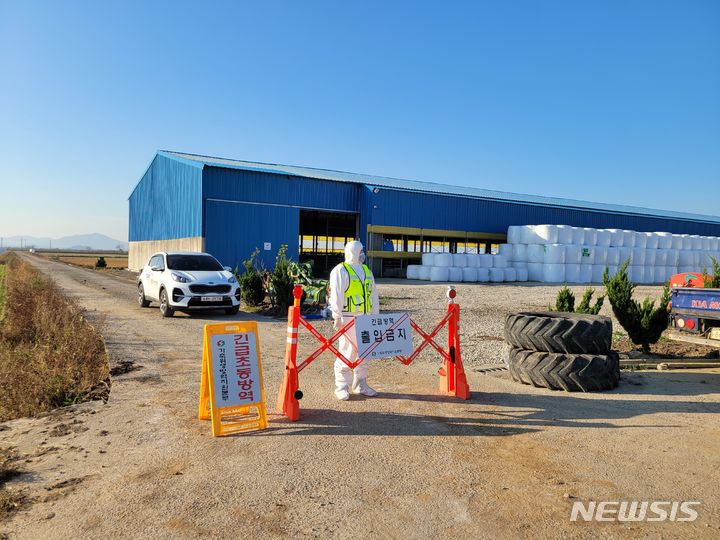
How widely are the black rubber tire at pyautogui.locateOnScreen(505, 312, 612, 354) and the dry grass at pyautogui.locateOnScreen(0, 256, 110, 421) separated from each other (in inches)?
220

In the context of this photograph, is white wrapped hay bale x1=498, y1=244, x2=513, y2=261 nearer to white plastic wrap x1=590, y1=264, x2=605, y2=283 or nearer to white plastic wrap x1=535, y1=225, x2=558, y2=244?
white plastic wrap x1=535, y1=225, x2=558, y2=244

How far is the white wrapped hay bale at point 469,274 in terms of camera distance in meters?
28.9

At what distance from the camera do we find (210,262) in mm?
15133

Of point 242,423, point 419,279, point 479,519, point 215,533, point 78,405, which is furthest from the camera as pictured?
point 419,279

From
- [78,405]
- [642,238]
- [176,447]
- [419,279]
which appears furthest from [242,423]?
[642,238]

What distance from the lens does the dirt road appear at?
3463mm

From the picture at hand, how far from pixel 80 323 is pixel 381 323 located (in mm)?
8054

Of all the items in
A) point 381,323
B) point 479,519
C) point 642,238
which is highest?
point 642,238

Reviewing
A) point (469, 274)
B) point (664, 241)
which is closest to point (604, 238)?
point (664, 241)

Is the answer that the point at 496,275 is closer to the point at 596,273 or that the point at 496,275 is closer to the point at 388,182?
the point at 596,273

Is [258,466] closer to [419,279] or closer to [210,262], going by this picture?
[210,262]

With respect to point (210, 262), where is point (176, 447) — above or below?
below

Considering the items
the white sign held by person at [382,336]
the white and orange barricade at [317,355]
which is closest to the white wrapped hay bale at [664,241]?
the white and orange barricade at [317,355]

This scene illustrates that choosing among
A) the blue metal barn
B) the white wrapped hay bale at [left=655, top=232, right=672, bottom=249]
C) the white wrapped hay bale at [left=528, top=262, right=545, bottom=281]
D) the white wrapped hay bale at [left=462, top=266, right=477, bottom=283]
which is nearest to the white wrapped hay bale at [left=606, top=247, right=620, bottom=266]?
the white wrapped hay bale at [left=655, top=232, right=672, bottom=249]
